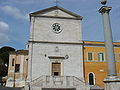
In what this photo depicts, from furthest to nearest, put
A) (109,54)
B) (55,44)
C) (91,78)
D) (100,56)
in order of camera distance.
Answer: (100,56) < (91,78) < (55,44) < (109,54)

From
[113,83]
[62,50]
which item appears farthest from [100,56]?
[113,83]

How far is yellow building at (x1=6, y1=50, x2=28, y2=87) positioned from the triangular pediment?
11.0 m

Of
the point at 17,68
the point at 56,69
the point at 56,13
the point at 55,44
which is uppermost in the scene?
the point at 56,13

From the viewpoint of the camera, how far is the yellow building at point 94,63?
85.0 feet

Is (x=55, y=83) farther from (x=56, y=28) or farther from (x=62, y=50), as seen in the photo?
(x=56, y=28)

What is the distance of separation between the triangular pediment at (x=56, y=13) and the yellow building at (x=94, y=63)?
4.85 meters

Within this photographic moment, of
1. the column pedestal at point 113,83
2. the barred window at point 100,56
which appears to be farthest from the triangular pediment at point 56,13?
the column pedestal at point 113,83

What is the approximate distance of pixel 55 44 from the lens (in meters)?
25.5

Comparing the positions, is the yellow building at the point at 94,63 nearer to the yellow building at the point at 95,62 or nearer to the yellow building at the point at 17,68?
the yellow building at the point at 95,62

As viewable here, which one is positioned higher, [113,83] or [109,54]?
[109,54]

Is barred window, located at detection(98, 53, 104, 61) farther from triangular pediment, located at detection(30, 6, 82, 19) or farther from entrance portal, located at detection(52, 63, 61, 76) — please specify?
triangular pediment, located at detection(30, 6, 82, 19)

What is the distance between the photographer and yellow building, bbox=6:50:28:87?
3104 centimetres

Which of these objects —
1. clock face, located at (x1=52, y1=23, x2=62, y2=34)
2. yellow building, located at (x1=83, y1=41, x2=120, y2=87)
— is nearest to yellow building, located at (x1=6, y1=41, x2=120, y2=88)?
yellow building, located at (x1=83, y1=41, x2=120, y2=87)

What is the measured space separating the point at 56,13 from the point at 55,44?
205 inches
